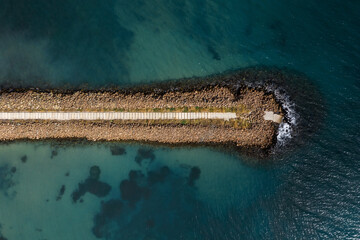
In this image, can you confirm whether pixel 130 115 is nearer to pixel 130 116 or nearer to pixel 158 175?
pixel 130 116

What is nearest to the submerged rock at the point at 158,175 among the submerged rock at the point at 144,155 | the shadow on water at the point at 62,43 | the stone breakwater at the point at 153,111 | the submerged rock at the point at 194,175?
the submerged rock at the point at 144,155

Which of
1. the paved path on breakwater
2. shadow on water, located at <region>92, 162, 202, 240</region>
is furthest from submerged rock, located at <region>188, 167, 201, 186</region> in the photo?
the paved path on breakwater

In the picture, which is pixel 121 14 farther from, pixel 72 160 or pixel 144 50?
pixel 72 160

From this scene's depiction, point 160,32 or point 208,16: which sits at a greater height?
point 208,16

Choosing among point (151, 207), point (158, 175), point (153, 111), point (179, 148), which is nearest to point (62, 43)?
point (153, 111)

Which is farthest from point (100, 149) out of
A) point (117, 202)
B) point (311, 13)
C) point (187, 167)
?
point (311, 13)

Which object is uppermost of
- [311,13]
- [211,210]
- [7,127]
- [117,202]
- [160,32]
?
[311,13]

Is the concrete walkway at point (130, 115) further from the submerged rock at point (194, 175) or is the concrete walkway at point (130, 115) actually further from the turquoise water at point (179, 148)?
the submerged rock at point (194, 175)

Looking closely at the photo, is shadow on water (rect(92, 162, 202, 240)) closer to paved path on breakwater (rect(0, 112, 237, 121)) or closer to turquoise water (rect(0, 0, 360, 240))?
turquoise water (rect(0, 0, 360, 240))
